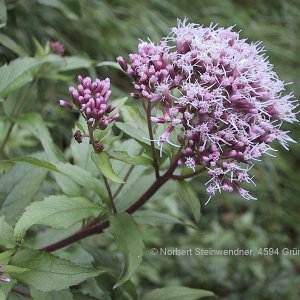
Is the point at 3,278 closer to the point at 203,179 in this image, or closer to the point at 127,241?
the point at 127,241

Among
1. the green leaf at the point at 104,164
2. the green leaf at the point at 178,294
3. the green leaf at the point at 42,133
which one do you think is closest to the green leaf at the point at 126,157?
the green leaf at the point at 104,164

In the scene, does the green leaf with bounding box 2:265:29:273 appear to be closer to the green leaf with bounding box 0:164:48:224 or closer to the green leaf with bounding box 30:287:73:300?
the green leaf with bounding box 30:287:73:300

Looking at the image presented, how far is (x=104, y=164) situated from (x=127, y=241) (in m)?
0.22

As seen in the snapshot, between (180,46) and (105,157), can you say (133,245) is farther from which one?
(180,46)

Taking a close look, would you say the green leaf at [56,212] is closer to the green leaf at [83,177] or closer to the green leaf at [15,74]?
the green leaf at [83,177]

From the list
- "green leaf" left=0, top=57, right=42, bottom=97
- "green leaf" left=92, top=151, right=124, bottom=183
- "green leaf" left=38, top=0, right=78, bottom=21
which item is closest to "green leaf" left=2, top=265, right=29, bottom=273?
"green leaf" left=92, top=151, right=124, bottom=183

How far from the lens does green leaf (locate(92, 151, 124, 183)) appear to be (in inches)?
46.4

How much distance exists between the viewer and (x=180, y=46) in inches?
53.1

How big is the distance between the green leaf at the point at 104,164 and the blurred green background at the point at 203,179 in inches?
42.6

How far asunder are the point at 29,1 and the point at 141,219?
186 centimetres

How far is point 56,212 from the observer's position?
4.06 feet

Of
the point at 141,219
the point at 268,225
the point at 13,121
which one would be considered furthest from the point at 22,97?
the point at 268,225

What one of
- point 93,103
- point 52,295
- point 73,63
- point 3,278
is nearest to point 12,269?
point 3,278

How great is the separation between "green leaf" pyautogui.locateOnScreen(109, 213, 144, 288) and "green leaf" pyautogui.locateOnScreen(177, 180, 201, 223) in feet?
0.48
